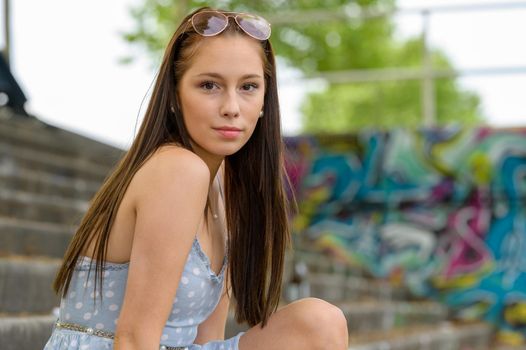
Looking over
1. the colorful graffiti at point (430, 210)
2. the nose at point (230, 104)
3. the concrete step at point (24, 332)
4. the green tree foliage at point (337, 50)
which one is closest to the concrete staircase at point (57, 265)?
the concrete step at point (24, 332)

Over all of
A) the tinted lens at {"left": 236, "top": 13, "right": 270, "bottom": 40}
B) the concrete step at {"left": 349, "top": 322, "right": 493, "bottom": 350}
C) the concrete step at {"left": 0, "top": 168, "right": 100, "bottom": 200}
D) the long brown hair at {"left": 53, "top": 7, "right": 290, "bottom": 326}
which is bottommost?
the concrete step at {"left": 349, "top": 322, "right": 493, "bottom": 350}

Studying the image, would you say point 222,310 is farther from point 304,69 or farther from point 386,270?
point 304,69

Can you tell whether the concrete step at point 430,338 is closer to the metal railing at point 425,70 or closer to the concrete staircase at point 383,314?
the concrete staircase at point 383,314

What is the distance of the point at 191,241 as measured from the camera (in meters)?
2.27

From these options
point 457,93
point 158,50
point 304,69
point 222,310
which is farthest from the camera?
point 457,93

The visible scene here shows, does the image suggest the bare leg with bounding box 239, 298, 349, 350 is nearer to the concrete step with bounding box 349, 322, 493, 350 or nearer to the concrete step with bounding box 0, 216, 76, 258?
the concrete step with bounding box 0, 216, 76, 258

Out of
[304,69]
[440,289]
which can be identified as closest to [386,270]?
[440,289]

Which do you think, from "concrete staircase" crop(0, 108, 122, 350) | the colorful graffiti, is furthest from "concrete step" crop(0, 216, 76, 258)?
the colorful graffiti

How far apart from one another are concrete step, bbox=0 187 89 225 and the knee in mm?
3151

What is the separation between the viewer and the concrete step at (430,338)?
6.14m

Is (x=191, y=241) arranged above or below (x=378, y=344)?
above

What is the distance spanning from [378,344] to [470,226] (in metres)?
4.22

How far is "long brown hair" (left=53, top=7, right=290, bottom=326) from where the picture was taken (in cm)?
240

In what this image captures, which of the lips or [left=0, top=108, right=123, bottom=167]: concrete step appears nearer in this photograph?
the lips
